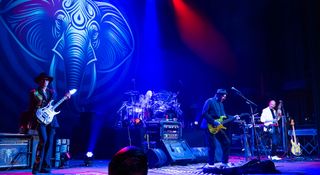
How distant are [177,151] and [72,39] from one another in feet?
16.4

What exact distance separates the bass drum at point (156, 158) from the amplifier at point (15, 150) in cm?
303

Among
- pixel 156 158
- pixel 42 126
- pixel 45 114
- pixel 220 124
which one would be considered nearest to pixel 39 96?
pixel 45 114

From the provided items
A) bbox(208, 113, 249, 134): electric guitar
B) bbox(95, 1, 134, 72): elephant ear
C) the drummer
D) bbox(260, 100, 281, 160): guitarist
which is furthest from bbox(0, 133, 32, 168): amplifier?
bbox(260, 100, 281, 160): guitarist

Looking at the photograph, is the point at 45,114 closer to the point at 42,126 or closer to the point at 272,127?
the point at 42,126

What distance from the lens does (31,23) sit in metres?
10.1

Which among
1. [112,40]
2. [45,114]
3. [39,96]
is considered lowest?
[45,114]

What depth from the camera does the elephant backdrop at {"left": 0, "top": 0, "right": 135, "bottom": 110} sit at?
994cm

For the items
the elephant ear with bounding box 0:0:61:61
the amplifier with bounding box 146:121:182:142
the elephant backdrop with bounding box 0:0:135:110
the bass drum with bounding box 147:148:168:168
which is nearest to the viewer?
the bass drum with bounding box 147:148:168:168

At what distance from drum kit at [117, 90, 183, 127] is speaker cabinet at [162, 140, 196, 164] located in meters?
1.01

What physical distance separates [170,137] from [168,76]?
5666 millimetres

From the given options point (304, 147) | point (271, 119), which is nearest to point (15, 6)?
point (271, 119)

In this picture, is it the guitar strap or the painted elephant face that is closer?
the guitar strap

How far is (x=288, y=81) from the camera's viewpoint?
52.3 ft

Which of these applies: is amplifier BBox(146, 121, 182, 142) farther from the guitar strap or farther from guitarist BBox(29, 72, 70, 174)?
the guitar strap
